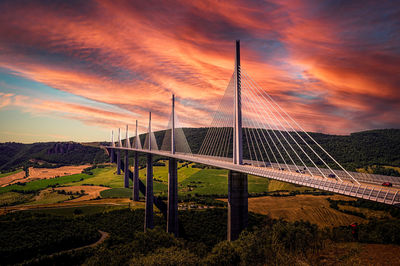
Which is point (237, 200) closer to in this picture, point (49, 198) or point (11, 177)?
point (49, 198)

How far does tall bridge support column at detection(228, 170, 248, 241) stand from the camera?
28.4 metres

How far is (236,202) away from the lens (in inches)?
1123

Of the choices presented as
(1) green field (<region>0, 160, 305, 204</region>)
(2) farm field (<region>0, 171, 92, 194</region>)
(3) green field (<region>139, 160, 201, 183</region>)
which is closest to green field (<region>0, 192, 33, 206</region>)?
(1) green field (<region>0, 160, 305, 204</region>)

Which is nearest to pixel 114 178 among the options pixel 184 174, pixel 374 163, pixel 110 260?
pixel 184 174

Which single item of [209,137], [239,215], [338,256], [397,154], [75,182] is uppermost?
[209,137]

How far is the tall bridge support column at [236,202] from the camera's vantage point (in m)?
28.4

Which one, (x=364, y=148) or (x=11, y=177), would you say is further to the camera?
(x=11, y=177)

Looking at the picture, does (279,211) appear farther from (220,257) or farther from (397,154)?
(397,154)

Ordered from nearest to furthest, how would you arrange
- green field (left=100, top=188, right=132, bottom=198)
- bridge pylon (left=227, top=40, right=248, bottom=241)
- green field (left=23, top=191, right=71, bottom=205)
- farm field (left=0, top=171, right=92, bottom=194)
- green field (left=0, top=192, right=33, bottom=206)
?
bridge pylon (left=227, top=40, right=248, bottom=241)
green field (left=23, top=191, right=71, bottom=205)
green field (left=0, top=192, right=33, bottom=206)
green field (left=100, top=188, right=132, bottom=198)
farm field (left=0, top=171, right=92, bottom=194)

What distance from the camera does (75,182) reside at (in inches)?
4368

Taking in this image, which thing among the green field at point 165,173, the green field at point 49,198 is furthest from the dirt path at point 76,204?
the green field at point 165,173

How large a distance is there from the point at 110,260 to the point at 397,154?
105m

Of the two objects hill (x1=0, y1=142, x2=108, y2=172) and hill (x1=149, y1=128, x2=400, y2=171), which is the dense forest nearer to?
hill (x1=149, y1=128, x2=400, y2=171)

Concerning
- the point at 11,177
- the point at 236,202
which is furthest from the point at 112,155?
the point at 236,202
